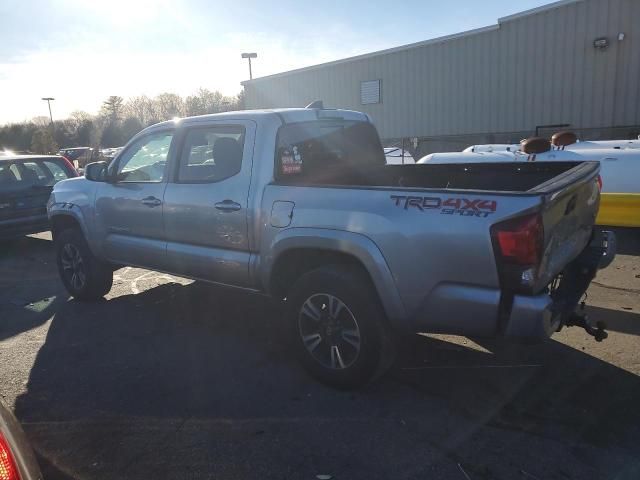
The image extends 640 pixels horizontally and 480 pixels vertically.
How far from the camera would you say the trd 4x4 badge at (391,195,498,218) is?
9.16 feet

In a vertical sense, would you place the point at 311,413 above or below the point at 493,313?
below

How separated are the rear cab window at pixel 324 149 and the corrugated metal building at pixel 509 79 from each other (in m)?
13.0

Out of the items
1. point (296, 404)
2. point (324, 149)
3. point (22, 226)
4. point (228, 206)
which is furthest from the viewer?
point (22, 226)

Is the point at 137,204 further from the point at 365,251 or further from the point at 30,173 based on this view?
the point at 30,173

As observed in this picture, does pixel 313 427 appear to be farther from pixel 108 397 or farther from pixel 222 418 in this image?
pixel 108 397

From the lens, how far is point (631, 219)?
7078mm

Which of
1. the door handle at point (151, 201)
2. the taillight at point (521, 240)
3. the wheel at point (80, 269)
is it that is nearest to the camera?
the taillight at point (521, 240)

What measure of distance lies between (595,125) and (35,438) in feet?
53.5

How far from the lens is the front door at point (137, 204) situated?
188 inches

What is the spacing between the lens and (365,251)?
324cm

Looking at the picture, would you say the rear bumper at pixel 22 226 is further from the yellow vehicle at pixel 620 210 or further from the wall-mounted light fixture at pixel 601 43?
the wall-mounted light fixture at pixel 601 43

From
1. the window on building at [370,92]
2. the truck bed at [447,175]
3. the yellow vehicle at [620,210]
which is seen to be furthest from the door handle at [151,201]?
the window on building at [370,92]

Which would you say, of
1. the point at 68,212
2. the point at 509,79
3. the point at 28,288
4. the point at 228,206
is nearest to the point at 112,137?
the point at 509,79

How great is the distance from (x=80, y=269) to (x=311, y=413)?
3715 mm
